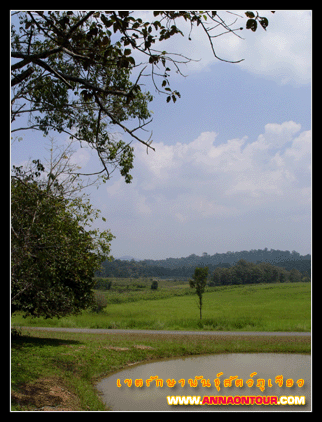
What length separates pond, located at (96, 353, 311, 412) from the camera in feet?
24.3

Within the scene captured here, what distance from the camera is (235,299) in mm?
52094

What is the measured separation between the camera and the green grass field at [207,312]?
79.4 feet

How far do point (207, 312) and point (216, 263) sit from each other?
91209mm

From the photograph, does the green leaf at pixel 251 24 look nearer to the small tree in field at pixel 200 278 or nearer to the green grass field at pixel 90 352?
the green grass field at pixel 90 352

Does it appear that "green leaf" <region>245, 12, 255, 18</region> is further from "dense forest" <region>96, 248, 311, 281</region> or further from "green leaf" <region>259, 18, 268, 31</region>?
"dense forest" <region>96, 248, 311, 281</region>

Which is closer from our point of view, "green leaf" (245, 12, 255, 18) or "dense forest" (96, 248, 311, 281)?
"green leaf" (245, 12, 255, 18)

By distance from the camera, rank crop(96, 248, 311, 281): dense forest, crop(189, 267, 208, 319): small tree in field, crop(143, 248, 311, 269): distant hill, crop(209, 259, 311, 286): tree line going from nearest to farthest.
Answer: crop(189, 267, 208, 319): small tree in field
crop(209, 259, 311, 286): tree line
crop(96, 248, 311, 281): dense forest
crop(143, 248, 311, 269): distant hill

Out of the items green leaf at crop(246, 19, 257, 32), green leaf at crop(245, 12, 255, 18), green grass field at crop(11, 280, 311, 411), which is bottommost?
green grass field at crop(11, 280, 311, 411)

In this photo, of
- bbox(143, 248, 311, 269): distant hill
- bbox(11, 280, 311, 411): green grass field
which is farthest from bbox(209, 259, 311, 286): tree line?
bbox(11, 280, 311, 411): green grass field

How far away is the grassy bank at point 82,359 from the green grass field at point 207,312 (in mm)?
6102

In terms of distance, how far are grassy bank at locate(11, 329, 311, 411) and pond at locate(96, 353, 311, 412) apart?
0.65 meters

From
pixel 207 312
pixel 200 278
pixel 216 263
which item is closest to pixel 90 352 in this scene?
pixel 200 278

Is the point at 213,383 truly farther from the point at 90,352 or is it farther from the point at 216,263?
the point at 216,263
